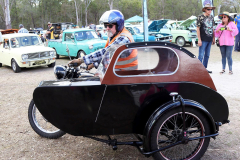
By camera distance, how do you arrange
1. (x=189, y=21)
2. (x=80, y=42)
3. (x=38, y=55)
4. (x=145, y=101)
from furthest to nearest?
1. (x=189, y=21)
2. (x=80, y=42)
3. (x=38, y=55)
4. (x=145, y=101)

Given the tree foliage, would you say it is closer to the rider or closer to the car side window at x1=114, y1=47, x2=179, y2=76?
the rider

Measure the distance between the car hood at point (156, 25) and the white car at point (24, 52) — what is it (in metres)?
7.83

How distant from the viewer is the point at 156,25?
16.1 metres

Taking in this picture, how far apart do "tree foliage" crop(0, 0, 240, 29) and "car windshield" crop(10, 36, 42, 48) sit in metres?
42.5

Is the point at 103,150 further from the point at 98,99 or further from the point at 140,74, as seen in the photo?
the point at 140,74

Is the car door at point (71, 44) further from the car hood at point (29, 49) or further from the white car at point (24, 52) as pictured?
the car hood at point (29, 49)

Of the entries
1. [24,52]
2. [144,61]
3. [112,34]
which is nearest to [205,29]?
[112,34]

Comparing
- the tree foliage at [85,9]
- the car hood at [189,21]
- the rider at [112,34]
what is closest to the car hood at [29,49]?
the rider at [112,34]

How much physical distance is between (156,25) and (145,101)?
549 inches

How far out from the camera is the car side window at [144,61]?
9.35 ft

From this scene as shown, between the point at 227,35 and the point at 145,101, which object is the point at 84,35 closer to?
the point at 227,35

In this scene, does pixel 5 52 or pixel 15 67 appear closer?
pixel 15 67

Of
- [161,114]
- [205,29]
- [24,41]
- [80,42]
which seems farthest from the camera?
[80,42]

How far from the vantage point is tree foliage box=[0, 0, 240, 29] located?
56.4 m
